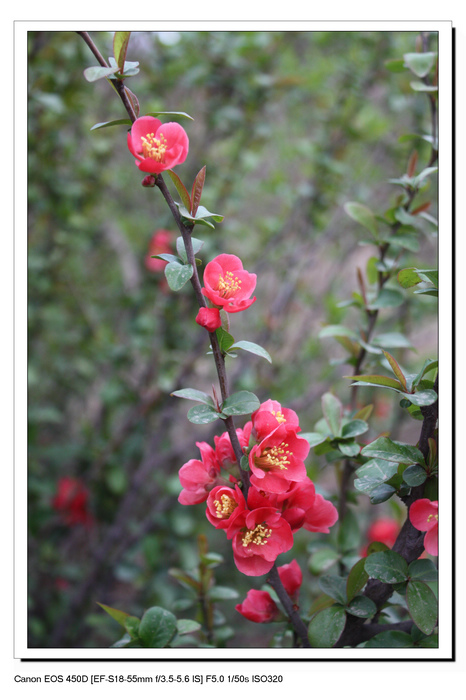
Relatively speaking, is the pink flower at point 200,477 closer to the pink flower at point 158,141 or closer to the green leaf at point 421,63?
the pink flower at point 158,141

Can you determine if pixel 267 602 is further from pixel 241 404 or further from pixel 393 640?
pixel 241 404

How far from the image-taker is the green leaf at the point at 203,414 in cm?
42

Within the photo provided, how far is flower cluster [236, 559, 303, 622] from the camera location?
0.51 m

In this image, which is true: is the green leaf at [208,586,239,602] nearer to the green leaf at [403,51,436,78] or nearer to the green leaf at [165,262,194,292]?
the green leaf at [165,262,194,292]

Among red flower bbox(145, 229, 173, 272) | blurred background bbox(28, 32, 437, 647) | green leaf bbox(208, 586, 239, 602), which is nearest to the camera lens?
green leaf bbox(208, 586, 239, 602)

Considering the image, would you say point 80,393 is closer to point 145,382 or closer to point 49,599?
point 145,382

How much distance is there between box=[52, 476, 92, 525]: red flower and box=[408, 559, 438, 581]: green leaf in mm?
1077

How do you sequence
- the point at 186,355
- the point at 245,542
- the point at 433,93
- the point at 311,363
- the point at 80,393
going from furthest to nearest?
the point at 311,363, the point at 80,393, the point at 186,355, the point at 433,93, the point at 245,542

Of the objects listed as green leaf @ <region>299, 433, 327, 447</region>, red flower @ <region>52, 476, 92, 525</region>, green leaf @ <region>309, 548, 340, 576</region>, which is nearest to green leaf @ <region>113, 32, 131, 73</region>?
green leaf @ <region>299, 433, 327, 447</region>

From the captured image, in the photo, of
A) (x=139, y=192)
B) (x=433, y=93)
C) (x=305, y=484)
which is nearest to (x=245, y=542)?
(x=305, y=484)

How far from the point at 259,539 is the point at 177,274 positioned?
0.23m

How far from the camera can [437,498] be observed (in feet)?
1.54

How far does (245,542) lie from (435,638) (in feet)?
0.78

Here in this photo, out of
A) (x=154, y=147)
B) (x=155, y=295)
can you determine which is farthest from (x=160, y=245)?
(x=154, y=147)
